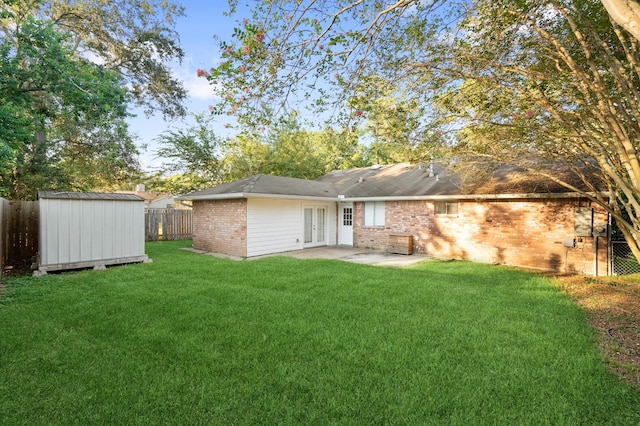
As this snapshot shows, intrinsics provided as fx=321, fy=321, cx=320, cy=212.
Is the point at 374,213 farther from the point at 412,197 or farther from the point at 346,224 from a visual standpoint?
the point at 412,197

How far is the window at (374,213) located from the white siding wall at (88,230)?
8653 millimetres

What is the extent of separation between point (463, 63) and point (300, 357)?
5.15 m

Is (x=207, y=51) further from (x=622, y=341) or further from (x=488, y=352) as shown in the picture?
(x=622, y=341)

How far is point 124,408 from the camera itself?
9.10ft

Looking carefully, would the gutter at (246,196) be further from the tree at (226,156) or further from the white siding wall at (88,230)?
the tree at (226,156)

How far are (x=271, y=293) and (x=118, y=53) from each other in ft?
47.9

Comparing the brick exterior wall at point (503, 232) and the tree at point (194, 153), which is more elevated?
the tree at point (194, 153)

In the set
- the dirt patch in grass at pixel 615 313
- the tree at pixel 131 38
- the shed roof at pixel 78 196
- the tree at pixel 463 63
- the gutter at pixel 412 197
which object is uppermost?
the tree at pixel 131 38

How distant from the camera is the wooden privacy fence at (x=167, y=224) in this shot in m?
16.1

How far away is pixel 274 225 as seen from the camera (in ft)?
41.1

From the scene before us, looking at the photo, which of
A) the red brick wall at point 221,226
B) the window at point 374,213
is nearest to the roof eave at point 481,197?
the window at point 374,213

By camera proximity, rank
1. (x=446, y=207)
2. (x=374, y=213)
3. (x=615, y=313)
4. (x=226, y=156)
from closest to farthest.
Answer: (x=615, y=313) → (x=446, y=207) → (x=374, y=213) → (x=226, y=156)

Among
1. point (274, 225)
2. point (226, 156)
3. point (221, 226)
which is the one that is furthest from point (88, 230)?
point (226, 156)

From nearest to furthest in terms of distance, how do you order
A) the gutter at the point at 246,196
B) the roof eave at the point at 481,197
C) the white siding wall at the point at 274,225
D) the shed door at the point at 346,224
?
the roof eave at the point at 481,197
the gutter at the point at 246,196
the white siding wall at the point at 274,225
the shed door at the point at 346,224
